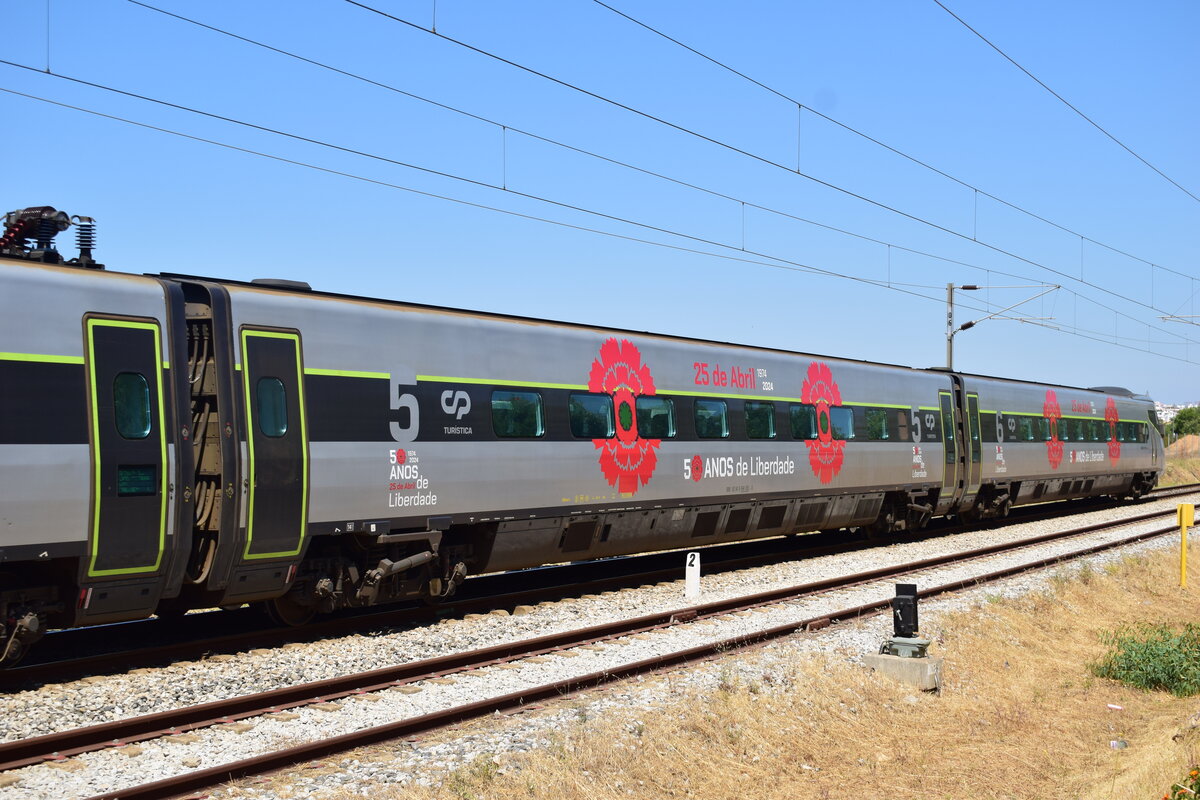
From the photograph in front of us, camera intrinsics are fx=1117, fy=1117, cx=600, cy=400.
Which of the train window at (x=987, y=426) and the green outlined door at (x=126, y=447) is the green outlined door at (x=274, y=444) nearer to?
the green outlined door at (x=126, y=447)

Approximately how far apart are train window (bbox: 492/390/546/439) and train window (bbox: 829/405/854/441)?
8154mm

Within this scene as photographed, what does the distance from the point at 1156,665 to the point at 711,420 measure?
7534 millimetres

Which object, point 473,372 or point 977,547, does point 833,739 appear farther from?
point 977,547

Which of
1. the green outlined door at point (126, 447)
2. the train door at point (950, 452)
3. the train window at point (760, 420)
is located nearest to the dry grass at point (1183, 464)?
the train door at point (950, 452)

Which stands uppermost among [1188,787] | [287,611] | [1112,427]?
[1112,427]

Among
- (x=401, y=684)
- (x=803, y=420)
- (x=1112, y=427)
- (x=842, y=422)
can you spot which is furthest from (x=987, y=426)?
(x=401, y=684)

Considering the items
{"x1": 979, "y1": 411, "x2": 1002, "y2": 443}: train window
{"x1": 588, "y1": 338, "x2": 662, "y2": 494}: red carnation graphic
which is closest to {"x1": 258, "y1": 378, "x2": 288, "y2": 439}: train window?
{"x1": 588, "y1": 338, "x2": 662, "y2": 494}: red carnation graphic

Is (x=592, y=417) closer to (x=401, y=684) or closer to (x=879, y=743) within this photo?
(x=401, y=684)

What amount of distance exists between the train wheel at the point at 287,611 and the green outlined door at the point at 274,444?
44.6 inches

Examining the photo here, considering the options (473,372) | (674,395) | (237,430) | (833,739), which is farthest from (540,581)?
(833,739)

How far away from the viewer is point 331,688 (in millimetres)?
9750

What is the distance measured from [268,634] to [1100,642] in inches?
414

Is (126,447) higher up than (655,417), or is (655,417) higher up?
(655,417)

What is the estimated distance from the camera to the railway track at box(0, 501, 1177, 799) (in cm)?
757
